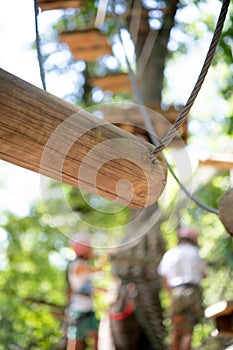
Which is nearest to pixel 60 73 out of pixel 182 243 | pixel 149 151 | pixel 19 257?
pixel 19 257

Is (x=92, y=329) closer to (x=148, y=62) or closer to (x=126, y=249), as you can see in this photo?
(x=126, y=249)

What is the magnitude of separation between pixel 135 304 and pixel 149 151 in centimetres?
501

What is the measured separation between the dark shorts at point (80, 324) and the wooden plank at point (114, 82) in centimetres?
225

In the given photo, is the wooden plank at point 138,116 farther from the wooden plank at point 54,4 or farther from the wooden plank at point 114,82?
the wooden plank at point 54,4

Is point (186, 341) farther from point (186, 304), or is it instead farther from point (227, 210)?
point (227, 210)

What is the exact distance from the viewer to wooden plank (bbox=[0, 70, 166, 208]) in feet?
5.71

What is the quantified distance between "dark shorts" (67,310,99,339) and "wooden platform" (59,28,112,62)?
224cm

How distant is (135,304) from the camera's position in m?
7.00

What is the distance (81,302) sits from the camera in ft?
19.0

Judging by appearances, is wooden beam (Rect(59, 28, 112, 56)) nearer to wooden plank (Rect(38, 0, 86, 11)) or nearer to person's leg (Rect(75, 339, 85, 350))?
wooden plank (Rect(38, 0, 86, 11))

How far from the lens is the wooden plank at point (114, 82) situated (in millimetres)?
7211

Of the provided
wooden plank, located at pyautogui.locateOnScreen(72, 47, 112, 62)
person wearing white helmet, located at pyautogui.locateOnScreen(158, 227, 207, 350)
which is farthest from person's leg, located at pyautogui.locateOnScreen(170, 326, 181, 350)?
wooden plank, located at pyautogui.locateOnScreen(72, 47, 112, 62)

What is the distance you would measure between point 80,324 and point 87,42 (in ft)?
7.76

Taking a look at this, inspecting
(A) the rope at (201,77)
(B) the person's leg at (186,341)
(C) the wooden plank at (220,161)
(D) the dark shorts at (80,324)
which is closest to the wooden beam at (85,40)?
(C) the wooden plank at (220,161)
